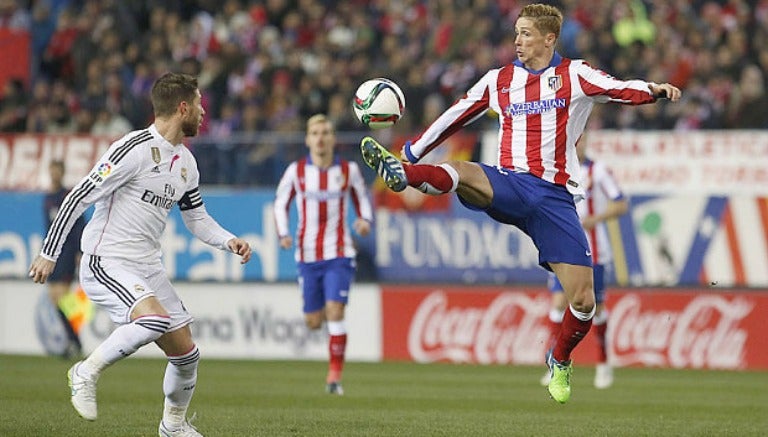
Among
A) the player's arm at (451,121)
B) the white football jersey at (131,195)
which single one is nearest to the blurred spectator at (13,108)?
the player's arm at (451,121)

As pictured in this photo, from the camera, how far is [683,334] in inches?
688

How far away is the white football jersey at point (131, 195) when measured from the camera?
336 inches

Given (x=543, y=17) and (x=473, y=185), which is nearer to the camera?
(x=473, y=185)

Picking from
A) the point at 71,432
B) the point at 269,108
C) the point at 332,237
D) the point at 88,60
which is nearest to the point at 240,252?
the point at 71,432

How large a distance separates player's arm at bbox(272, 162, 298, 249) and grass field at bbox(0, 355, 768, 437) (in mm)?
1428

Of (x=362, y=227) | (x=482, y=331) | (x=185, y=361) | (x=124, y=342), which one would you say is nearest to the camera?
(x=124, y=342)

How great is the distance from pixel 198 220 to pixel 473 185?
1.71m

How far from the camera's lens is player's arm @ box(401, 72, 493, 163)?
9.57m

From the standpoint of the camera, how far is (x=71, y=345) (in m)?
18.1

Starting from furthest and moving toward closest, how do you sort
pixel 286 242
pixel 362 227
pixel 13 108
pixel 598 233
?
1. pixel 13 108
2. pixel 598 233
3. pixel 362 227
4. pixel 286 242

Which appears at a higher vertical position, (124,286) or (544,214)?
(544,214)

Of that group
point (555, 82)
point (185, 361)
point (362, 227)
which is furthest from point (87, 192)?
point (362, 227)

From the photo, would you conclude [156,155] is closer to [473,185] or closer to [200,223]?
[200,223]

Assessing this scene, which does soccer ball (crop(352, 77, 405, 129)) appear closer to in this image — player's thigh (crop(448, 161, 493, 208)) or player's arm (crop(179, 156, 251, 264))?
player's thigh (crop(448, 161, 493, 208))
